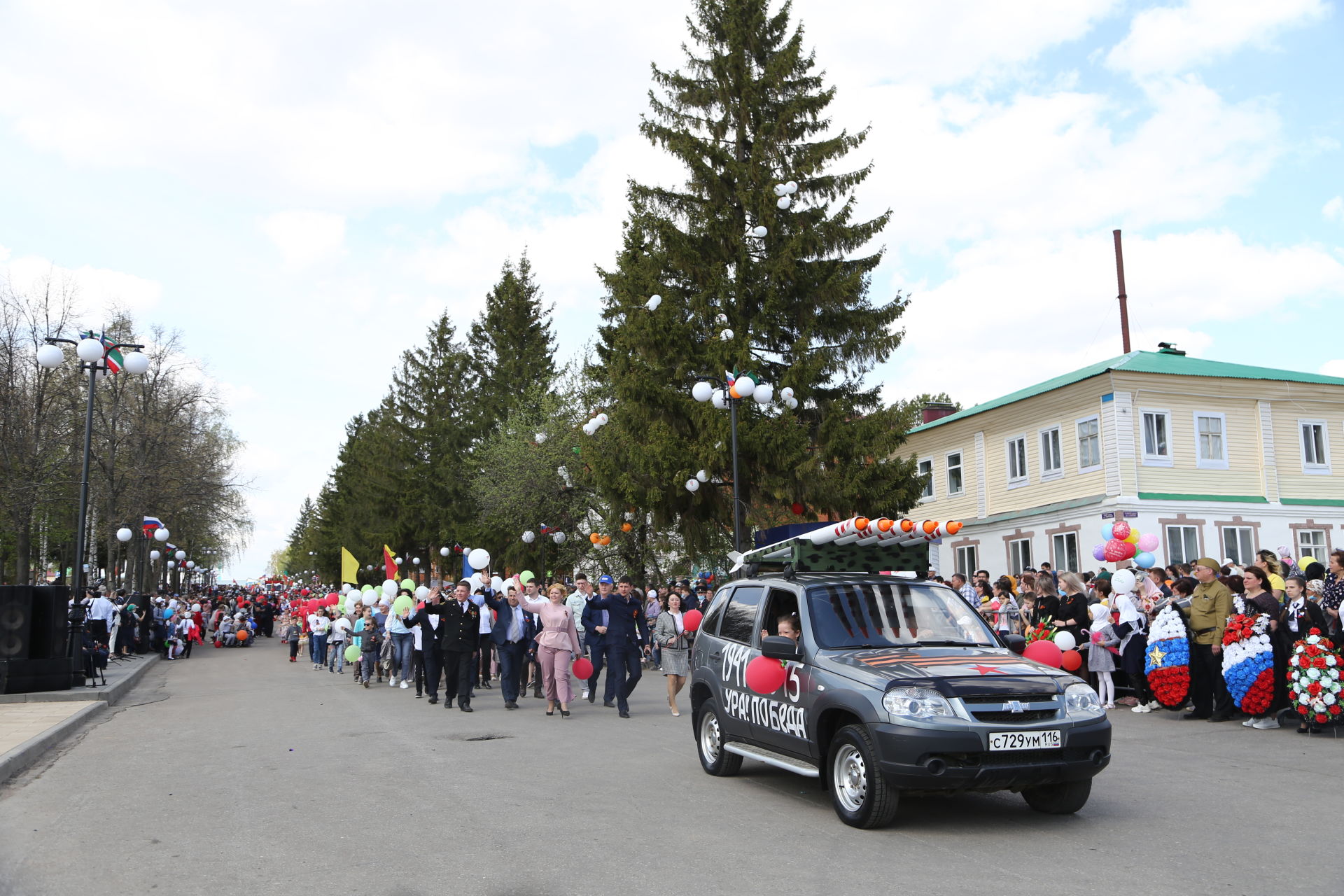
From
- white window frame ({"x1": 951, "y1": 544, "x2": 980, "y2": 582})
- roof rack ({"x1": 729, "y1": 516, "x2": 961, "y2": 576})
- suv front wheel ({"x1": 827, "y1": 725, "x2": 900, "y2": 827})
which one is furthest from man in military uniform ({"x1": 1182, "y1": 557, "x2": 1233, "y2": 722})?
white window frame ({"x1": 951, "y1": 544, "x2": 980, "y2": 582})

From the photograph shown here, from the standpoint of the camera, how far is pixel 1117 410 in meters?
30.5

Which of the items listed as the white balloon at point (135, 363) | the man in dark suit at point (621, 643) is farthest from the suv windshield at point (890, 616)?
the white balloon at point (135, 363)

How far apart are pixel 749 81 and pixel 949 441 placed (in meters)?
15.3

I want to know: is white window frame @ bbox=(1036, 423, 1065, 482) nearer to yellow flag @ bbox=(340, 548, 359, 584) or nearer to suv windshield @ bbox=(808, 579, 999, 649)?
yellow flag @ bbox=(340, 548, 359, 584)

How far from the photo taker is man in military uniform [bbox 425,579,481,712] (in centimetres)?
1648

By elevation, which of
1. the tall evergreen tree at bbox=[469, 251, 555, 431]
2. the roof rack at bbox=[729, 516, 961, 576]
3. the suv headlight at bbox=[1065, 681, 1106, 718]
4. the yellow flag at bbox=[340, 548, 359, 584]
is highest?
the tall evergreen tree at bbox=[469, 251, 555, 431]

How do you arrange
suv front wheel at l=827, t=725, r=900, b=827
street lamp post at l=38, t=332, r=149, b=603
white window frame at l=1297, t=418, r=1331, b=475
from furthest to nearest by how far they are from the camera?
white window frame at l=1297, t=418, r=1331, b=475 < street lamp post at l=38, t=332, r=149, b=603 < suv front wheel at l=827, t=725, r=900, b=827

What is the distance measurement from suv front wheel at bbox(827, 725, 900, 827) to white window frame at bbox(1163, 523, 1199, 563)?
25.4m

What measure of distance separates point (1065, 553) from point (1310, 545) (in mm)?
6787

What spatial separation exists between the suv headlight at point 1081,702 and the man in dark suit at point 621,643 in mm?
8514

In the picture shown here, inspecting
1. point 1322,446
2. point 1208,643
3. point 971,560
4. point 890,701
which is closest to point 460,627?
point 1208,643

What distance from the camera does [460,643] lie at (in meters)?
16.5

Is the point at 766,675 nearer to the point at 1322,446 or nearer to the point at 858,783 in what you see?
the point at 858,783

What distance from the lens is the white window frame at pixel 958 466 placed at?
3738 cm
